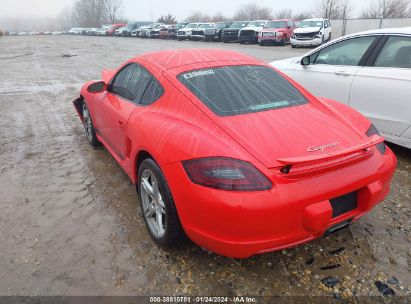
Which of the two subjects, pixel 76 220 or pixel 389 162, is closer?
pixel 389 162

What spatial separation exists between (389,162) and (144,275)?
197 centimetres

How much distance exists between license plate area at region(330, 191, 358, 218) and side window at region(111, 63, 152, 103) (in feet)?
6.21

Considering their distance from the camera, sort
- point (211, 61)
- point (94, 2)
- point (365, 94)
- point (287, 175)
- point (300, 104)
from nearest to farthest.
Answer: point (287, 175)
point (300, 104)
point (211, 61)
point (365, 94)
point (94, 2)

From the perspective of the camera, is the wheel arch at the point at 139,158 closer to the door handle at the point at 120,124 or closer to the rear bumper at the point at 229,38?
the door handle at the point at 120,124

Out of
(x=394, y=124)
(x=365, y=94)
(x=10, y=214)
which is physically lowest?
(x=10, y=214)

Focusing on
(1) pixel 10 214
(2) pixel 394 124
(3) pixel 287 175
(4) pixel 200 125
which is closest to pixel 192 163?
(4) pixel 200 125

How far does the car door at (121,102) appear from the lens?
Answer: 10.7 ft

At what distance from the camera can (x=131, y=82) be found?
3.51m

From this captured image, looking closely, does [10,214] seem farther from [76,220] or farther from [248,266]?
[248,266]

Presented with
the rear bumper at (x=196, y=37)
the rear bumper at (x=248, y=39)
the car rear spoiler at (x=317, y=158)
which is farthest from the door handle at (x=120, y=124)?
the rear bumper at (x=196, y=37)

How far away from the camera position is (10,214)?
3289mm

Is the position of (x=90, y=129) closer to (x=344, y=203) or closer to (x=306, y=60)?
(x=306, y=60)

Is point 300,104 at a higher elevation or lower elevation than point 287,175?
higher

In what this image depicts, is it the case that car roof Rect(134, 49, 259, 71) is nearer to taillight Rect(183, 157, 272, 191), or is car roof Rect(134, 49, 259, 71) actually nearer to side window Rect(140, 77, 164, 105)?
side window Rect(140, 77, 164, 105)
